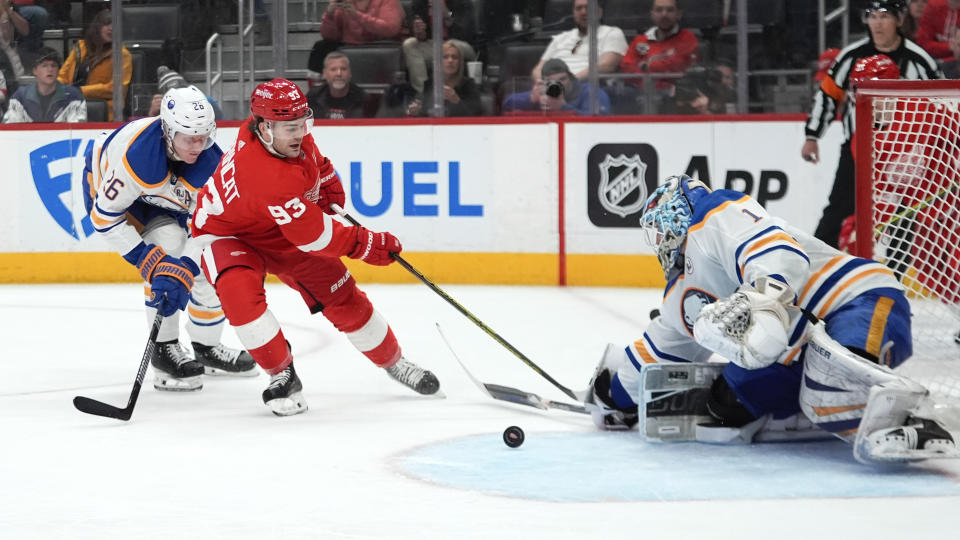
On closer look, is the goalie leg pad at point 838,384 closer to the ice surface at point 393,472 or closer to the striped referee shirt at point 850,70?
the ice surface at point 393,472

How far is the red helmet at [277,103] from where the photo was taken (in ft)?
12.1

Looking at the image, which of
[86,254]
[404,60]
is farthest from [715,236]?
[86,254]

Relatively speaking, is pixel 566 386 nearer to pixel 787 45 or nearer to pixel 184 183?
pixel 184 183

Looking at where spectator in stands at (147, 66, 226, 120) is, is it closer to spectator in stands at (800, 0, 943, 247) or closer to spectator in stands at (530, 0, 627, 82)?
spectator in stands at (530, 0, 627, 82)

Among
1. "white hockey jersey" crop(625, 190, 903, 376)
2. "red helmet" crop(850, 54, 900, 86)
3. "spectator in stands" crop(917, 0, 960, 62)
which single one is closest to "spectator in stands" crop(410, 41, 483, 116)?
"red helmet" crop(850, 54, 900, 86)

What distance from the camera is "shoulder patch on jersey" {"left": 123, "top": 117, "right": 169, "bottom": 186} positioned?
4.18m

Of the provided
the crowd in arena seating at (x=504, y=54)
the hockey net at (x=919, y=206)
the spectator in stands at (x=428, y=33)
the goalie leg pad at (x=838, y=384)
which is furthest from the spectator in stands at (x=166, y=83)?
the goalie leg pad at (x=838, y=384)

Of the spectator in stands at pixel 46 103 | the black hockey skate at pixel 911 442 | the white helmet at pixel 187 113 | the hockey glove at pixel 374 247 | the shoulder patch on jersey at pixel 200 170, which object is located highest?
the spectator in stands at pixel 46 103

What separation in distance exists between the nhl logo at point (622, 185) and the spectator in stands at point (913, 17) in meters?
1.43

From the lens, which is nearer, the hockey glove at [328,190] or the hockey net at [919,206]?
the hockey net at [919,206]

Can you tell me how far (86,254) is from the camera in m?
7.39

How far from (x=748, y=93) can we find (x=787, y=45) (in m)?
0.31

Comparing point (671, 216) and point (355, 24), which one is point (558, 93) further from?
point (671, 216)

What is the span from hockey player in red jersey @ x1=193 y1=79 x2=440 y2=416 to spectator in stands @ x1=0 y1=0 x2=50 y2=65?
13.3 ft
